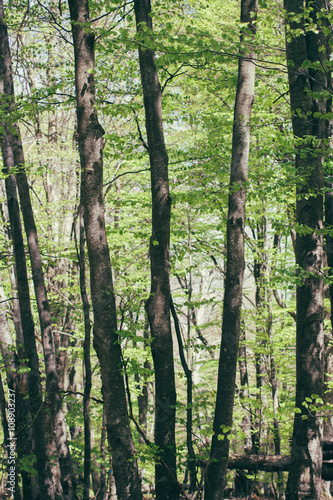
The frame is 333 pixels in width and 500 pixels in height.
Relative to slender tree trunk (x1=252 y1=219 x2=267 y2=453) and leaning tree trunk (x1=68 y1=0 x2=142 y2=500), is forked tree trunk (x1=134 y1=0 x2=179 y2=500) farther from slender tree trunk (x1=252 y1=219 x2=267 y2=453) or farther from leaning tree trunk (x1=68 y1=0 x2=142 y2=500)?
slender tree trunk (x1=252 y1=219 x2=267 y2=453)

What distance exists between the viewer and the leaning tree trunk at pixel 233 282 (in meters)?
5.65

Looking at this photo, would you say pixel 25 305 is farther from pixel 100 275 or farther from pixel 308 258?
pixel 308 258

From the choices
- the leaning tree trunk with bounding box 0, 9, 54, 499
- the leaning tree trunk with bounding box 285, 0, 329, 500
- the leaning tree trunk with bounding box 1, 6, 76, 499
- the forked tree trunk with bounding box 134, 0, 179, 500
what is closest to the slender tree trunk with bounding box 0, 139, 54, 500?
the leaning tree trunk with bounding box 0, 9, 54, 499

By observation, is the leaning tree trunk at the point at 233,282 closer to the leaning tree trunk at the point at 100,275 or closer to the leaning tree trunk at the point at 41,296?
the leaning tree trunk at the point at 100,275

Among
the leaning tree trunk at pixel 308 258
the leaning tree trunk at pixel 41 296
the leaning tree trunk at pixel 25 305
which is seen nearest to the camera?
the leaning tree trunk at pixel 308 258

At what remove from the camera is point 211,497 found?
18.2ft

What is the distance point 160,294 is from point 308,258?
2180 mm

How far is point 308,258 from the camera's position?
5.83 meters

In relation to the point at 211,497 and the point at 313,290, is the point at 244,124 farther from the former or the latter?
the point at 211,497

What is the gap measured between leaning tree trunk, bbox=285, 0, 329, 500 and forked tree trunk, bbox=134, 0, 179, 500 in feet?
5.44

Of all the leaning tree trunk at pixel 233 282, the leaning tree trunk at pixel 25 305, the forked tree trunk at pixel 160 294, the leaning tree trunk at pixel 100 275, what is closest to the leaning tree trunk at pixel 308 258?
the leaning tree trunk at pixel 233 282

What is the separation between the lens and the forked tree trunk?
216 inches

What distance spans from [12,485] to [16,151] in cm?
745

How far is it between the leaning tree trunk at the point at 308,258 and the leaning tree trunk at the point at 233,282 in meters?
0.69
